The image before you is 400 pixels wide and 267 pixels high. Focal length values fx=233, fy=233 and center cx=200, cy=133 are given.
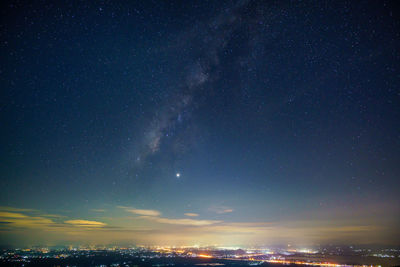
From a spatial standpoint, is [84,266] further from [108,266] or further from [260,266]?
[260,266]

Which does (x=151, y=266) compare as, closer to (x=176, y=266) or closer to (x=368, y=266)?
(x=176, y=266)

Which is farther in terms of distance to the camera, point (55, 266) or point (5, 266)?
point (55, 266)

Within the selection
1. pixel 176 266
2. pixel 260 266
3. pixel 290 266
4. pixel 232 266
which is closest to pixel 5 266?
pixel 176 266

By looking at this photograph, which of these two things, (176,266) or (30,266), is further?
(176,266)

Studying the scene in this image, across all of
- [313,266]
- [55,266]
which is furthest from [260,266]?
[55,266]

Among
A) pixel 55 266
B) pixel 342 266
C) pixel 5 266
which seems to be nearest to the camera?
pixel 5 266

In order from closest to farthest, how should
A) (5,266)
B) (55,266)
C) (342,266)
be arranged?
(5,266) → (55,266) → (342,266)

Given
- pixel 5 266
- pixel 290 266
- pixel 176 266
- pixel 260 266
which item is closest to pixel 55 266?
pixel 5 266
